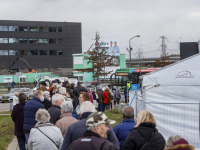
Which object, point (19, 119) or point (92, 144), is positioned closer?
point (92, 144)

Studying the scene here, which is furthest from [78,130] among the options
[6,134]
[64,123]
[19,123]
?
[6,134]

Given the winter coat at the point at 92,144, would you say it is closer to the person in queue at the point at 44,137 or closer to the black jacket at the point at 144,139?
the black jacket at the point at 144,139

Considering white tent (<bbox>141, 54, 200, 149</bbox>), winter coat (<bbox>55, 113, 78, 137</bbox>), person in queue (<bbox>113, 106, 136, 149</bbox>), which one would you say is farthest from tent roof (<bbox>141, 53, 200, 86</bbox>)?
winter coat (<bbox>55, 113, 78, 137</bbox>)

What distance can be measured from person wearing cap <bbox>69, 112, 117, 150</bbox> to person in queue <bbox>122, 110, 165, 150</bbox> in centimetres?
116

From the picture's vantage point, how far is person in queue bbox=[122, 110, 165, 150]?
16.1 feet

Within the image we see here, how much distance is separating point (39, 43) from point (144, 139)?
7418 centimetres

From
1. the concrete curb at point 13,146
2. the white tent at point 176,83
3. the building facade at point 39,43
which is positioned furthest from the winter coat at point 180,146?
the building facade at point 39,43

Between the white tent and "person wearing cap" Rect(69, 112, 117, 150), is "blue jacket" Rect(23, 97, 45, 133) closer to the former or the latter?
the white tent

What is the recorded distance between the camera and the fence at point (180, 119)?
8320 millimetres

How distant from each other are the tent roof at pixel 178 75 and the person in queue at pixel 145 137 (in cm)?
561

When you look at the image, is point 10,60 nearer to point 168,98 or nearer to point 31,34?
point 31,34

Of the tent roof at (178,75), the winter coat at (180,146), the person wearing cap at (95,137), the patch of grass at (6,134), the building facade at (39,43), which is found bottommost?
the patch of grass at (6,134)

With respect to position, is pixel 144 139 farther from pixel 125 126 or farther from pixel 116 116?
pixel 116 116

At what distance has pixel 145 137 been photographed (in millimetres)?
4906
